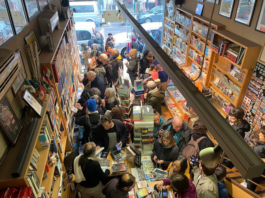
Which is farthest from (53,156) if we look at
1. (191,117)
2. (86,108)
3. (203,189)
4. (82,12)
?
(82,12)

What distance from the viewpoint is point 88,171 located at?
Answer: 2857mm

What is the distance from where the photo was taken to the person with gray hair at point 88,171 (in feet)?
9.36

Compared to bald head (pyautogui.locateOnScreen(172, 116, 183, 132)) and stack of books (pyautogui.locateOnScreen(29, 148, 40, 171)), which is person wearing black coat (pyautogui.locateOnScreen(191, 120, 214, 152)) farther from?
stack of books (pyautogui.locateOnScreen(29, 148, 40, 171))

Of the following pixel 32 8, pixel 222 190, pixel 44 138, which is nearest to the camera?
pixel 44 138

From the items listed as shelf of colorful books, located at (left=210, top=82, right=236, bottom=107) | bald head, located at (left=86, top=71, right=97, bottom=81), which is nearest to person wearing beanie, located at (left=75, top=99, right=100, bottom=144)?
bald head, located at (left=86, top=71, right=97, bottom=81)

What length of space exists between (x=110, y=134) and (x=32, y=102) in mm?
1829

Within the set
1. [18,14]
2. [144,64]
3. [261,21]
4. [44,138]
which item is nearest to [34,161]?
[44,138]

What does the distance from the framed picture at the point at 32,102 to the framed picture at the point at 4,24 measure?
0.55 metres

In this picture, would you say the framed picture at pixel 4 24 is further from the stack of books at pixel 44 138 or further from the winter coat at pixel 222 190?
the winter coat at pixel 222 190

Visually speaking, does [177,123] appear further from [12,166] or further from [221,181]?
[12,166]

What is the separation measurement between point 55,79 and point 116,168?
177cm

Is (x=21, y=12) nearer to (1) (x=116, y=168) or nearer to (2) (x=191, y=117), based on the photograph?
(1) (x=116, y=168)

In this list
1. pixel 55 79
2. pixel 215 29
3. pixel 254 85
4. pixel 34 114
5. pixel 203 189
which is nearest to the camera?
pixel 34 114

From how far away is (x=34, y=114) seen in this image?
2082 mm
